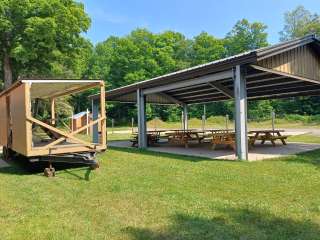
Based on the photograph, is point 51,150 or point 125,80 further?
point 125,80

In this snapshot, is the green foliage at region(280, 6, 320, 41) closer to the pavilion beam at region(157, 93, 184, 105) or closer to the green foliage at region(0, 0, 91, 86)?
the green foliage at region(0, 0, 91, 86)

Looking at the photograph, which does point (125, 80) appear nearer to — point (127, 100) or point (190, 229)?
point (127, 100)

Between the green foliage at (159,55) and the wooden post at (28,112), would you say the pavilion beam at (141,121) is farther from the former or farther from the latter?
the green foliage at (159,55)

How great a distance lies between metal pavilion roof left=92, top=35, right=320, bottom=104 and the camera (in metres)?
9.80

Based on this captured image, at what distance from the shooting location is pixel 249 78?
513 inches

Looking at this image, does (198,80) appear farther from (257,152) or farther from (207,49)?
(207,49)

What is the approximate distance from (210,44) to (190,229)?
53.1m

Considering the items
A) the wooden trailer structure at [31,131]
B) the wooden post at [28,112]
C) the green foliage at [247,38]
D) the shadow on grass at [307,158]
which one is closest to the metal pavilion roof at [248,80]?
the shadow on grass at [307,158]

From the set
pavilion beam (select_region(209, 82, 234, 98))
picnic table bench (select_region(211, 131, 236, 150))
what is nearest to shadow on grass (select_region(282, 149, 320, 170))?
picnic table bench (select_region(211, 131, 236, 150))

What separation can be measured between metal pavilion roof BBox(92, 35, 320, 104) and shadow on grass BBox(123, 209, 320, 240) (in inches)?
218

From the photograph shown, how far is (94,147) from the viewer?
946 centimetres

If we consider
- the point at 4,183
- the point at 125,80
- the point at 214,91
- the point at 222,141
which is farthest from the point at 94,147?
the point at 125,80

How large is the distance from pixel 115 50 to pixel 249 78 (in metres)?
41.5

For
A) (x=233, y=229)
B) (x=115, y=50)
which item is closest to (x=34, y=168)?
(x=233, y=229)
